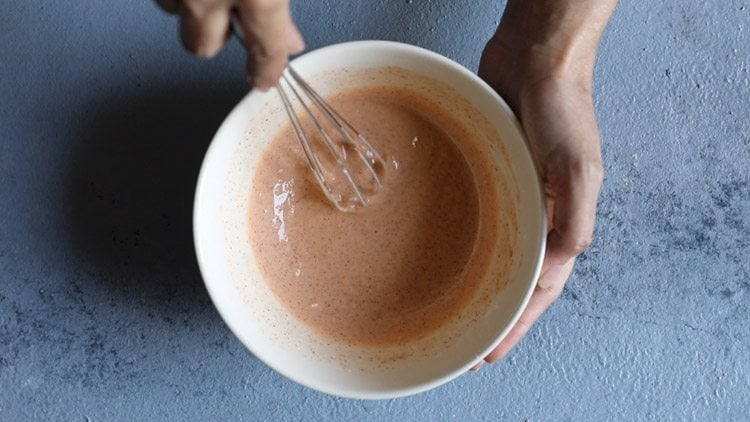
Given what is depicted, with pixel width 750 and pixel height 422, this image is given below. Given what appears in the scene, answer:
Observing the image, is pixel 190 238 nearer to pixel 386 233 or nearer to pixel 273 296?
pixel 273 296

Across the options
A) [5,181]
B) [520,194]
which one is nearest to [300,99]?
[520,194]

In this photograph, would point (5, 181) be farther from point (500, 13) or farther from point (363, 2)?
point (500, 13)

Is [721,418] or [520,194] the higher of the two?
[520,194]

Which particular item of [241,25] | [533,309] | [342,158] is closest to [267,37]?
[241,25]

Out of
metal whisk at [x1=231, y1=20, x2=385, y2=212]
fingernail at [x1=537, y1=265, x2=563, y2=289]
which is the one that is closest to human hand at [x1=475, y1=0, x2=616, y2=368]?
fingernail at [x1=537, y1=265, x2=563, y2=289]

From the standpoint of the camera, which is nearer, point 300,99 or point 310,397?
point 300,99

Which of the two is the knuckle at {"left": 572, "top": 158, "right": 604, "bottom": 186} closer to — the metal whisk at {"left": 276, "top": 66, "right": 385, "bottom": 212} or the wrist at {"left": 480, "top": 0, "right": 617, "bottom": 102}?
the wrist at {"left": 480, "top": 0, "right": 617, "bottom": 102}
